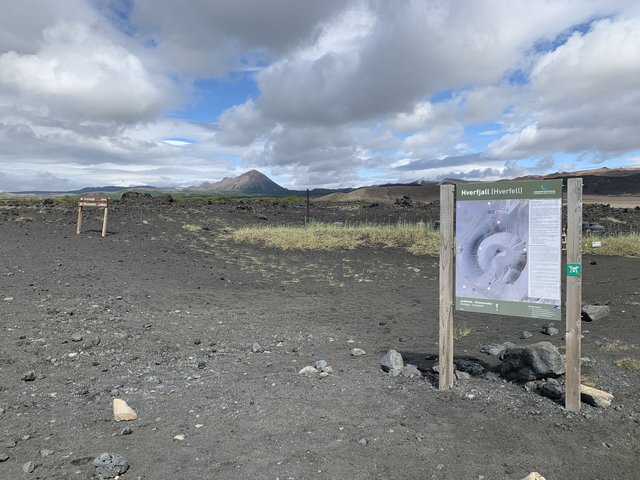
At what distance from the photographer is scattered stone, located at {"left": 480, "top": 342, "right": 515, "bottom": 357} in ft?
18.9

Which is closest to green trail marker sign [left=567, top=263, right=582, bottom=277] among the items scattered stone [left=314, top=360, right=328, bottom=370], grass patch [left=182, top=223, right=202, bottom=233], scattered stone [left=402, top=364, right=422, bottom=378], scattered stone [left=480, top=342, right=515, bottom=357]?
scattered stone [left=402, top=364, right=422, bottom=378]

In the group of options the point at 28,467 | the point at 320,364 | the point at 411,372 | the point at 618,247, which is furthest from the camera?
the point at 618,247

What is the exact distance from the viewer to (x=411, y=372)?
502 centimetres

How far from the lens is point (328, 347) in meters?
6.27

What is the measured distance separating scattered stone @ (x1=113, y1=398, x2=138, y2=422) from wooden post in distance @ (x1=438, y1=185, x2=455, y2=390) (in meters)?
2.81

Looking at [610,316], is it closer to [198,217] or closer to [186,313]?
[186,313]

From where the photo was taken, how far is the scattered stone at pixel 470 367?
5.05m

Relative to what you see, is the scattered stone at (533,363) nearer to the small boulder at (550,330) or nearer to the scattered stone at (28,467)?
the small boulder at (550,330)

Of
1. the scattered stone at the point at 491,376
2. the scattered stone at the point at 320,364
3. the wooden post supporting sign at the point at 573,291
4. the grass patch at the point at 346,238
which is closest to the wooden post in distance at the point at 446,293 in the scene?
the scattered stone at the point at 491,376

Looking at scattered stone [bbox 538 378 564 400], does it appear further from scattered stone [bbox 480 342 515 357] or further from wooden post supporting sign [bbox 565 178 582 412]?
scattered stone [bbox 480 342 515 357]

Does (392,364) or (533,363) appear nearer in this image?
(533,363)

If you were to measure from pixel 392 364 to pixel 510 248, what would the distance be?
1767 mm

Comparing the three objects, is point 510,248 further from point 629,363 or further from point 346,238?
point 346,238

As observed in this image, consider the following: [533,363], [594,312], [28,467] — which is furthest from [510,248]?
[594,312]
